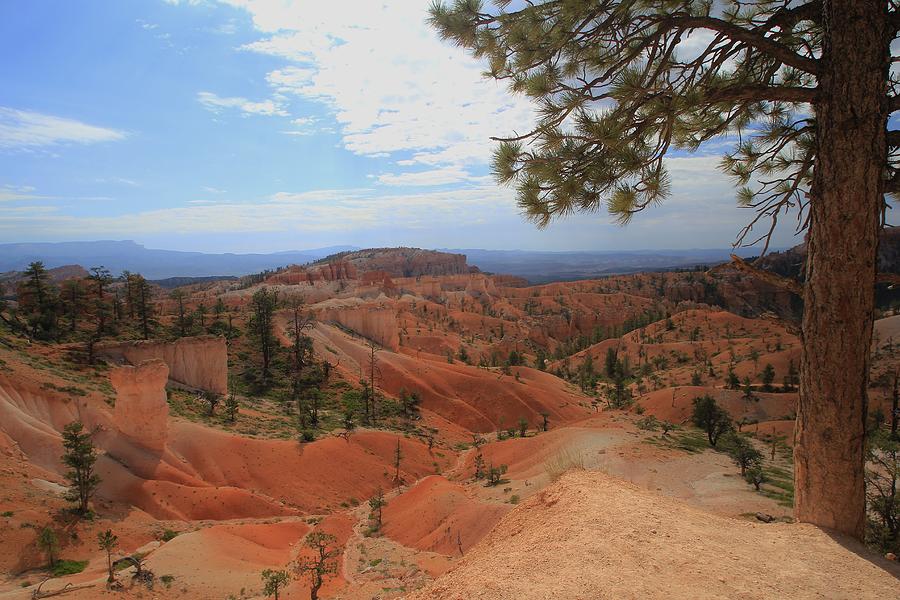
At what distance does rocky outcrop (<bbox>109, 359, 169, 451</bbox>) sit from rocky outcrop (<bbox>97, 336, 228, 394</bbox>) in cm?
922

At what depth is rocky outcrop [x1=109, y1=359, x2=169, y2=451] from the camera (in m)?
19.7

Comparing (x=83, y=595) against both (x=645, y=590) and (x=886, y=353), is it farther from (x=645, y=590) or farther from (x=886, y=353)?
(x=886, y=353)

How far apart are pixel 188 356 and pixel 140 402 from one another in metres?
10.8

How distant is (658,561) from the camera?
3871mm

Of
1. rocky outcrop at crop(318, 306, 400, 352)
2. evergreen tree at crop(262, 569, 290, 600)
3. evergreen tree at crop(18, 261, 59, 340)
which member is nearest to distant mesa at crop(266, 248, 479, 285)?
rocky outcrop at crop(318, 306, 400, 352)

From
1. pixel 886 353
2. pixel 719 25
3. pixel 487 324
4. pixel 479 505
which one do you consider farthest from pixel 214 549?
pixel 487 324

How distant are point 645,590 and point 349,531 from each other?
17731 mm

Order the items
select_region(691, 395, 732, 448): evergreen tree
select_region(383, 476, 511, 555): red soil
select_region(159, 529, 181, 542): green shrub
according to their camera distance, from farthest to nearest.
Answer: select_region(691, 395, 732, 448): evergreen tree
select_region(159, 529, 181, 542): green shrub
select_region(383, 476, 511, 555): red soil

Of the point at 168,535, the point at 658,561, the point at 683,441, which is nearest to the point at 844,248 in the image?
the point at 658,561

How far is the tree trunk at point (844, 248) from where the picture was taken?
4.15m

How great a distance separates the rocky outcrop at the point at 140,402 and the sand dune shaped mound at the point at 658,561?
19.3 metres

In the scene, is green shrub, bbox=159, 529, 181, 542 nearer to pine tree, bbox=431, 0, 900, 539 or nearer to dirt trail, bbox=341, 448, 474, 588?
dirt trail, bbox=341, 448, 474, 588

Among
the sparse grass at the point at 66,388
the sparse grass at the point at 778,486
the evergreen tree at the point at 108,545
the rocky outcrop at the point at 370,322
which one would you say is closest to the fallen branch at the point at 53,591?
A: the evergreen tree at the point at 108,545

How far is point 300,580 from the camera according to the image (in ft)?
45.1
